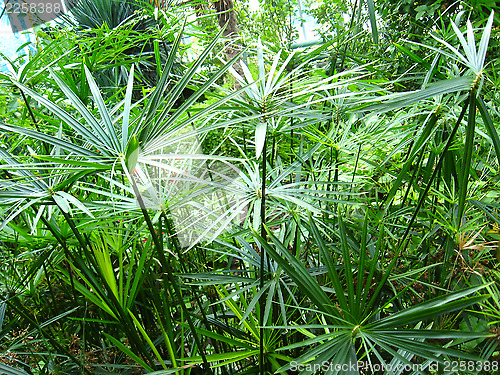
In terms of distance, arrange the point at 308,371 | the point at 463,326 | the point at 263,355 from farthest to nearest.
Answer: the point at 463,326 → the point at 263,355 → the point at 308,371

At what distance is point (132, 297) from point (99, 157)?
312 mm

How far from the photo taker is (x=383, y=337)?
0.44 m

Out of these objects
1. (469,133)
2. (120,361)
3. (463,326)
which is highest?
(469,133)

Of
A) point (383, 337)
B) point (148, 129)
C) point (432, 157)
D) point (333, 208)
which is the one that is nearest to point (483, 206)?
point (432, 157)

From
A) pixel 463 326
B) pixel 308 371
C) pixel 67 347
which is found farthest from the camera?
pixel 463 326

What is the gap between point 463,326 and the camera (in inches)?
34.0

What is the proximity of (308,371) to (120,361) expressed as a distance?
559mm

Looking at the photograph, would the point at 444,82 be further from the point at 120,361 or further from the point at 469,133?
the point at 120,361

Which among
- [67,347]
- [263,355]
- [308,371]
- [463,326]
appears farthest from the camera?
[463,326]

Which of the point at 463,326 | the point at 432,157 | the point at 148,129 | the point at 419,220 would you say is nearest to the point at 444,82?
the point at 432,157

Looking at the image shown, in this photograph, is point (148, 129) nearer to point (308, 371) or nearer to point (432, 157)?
point (308, 371)

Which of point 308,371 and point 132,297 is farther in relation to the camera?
point 132,297

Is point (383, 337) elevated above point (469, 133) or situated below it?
below

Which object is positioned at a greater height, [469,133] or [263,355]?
[469,133]
